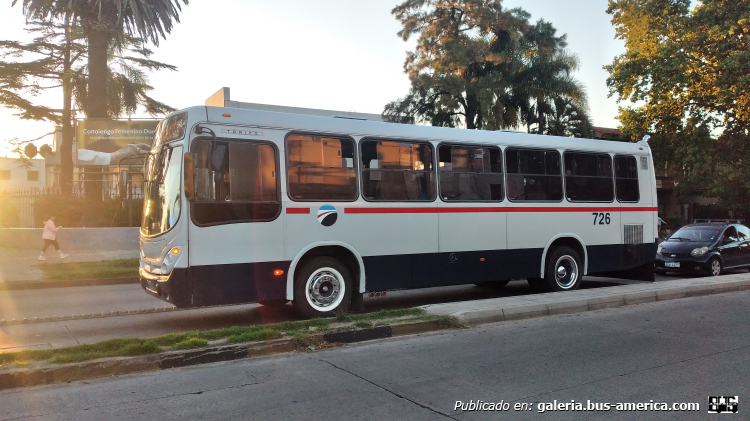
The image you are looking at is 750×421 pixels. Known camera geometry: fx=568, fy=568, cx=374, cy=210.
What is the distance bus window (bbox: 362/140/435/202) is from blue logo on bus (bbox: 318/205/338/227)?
0.64m

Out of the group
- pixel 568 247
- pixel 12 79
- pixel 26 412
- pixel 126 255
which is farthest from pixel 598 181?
pixel 12 79

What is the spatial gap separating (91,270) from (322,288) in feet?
33.1

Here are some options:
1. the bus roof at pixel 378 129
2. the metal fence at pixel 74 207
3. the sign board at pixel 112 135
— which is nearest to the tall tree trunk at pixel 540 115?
the bus roof at pixel 378 129

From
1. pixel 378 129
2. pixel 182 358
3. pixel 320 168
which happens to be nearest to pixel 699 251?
pixel 378 129

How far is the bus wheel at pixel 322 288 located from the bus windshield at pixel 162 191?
212 centimetres

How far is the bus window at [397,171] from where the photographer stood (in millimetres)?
9453

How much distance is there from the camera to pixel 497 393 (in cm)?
531

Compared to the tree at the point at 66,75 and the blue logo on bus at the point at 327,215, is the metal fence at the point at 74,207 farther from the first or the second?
the blue logo on bus at the point at 327,215

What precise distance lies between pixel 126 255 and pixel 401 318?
588 inches

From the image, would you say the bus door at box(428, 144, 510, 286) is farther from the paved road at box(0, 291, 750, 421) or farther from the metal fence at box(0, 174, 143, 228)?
the metal fence at box(0, 174, 143, 228)

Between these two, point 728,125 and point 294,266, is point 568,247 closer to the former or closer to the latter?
point 294,266

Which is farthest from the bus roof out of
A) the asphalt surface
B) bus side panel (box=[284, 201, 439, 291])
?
the asphalt surface

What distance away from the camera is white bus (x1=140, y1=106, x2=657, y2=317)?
810cm

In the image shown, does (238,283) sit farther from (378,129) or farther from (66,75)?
(66,75)
